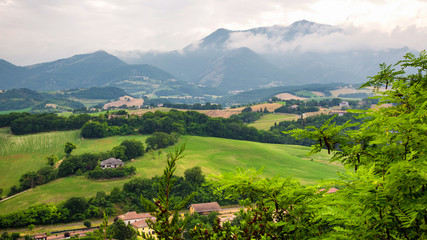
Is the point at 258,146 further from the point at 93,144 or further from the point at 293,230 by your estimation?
the point at 293,230

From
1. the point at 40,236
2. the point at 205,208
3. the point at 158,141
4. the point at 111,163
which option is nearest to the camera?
the point at 40,236

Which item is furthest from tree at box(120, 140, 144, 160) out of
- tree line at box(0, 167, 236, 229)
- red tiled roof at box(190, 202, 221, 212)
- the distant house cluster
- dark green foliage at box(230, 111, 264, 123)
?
dark green foliage at box(230, 111, 264, 123)

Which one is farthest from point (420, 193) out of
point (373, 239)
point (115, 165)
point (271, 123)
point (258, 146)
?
point (271, 123)

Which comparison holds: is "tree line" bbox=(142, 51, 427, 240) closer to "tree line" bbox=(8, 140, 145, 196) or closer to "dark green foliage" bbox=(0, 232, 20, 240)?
"dark green foliage" bbox=(0, 232, 20, 240)

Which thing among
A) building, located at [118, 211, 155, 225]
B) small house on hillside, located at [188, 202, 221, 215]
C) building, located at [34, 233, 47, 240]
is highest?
building, located at [34, 233, 47, 240]

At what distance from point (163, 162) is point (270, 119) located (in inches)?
4088

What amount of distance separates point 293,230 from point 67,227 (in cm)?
5787

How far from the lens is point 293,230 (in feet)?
24.2

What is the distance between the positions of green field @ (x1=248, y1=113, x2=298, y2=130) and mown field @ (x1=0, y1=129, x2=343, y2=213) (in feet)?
132

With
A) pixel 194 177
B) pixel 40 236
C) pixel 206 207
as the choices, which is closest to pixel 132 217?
pixel 206 207

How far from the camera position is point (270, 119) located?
176m

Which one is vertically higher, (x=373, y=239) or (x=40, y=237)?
(x=373, y=239)

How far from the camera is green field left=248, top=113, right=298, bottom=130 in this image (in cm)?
16144

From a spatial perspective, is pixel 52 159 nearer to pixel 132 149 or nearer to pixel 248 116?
pixel 132 149
